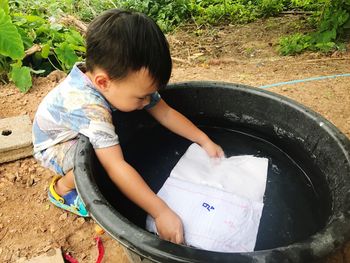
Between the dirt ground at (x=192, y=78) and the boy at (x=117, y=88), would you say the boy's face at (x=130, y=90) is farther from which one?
the dirt ground at (x=192, y=78)

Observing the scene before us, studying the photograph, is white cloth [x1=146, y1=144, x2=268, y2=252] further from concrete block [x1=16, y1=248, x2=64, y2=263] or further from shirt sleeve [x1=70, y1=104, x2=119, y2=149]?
concrete block [x1=16, y1=248, x2=64, y2=263]

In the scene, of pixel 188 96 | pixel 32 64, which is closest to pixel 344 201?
pixel 188 96

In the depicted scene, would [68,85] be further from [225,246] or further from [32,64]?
[32,64]

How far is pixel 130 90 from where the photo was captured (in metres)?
1.16

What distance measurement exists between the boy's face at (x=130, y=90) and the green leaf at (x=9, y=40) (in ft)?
4.09

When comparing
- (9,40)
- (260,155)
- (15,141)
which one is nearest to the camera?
(260,155)

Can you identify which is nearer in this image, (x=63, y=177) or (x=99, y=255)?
(x=99, y=255)

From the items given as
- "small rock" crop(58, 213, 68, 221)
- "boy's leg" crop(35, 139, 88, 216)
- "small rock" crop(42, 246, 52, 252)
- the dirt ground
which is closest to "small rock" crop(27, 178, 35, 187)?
the dirt ground

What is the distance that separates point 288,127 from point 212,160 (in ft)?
1.07

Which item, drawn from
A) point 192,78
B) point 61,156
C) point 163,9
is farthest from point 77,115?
point 163,9

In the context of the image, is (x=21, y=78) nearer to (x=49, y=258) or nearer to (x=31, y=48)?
(x=31, y=48)

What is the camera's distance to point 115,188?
126 cm

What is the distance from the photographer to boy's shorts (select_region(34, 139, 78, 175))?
54.7 inches

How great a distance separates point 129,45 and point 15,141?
106 cm
